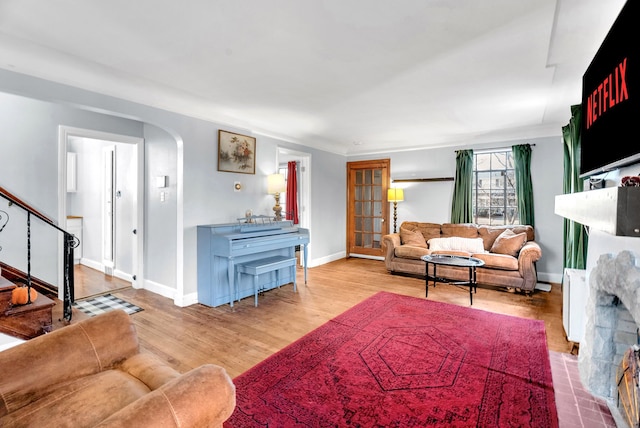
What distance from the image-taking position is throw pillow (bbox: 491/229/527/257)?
445 cm

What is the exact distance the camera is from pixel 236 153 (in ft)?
13.6

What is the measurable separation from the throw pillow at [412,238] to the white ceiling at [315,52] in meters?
2.12

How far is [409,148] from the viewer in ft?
19.6

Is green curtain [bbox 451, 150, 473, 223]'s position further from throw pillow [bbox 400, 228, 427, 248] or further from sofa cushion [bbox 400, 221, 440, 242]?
throw pillow [bbox 400, 228, 427, 248]

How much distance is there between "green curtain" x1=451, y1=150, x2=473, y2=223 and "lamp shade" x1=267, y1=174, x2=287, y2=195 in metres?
3.03

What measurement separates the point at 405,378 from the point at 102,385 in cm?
178

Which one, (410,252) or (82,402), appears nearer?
(82,402)

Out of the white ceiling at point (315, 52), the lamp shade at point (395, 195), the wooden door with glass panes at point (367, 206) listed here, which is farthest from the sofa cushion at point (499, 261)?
the wooden door with glass panes at point (367, 206)

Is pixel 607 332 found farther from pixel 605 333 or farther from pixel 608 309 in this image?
pixel 608 309

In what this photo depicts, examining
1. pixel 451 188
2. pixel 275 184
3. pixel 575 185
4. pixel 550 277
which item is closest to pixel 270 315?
pixel 275 184

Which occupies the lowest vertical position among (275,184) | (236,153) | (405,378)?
(405,378)

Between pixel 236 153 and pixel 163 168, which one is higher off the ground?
pixel 236 153

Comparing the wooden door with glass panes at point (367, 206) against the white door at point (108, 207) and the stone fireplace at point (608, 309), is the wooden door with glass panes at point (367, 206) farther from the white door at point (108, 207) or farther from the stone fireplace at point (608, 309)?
the stone fireplace at point (608, 309)

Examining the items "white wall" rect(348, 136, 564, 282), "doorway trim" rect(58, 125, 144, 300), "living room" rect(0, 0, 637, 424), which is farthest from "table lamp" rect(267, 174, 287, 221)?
"white wall" rect(348, 136, 564, 282)
